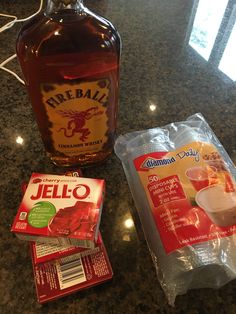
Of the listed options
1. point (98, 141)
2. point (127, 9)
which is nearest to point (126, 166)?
point (98, 141)

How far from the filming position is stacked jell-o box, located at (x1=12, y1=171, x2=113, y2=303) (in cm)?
36

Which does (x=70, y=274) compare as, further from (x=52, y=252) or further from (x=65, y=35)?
(x=65, y=35)

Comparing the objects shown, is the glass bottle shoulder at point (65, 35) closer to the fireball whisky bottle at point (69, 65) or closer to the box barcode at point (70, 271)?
the fireball whisky bottle at point (69, 65)

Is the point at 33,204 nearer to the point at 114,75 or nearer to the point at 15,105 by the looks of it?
the point at 114,75

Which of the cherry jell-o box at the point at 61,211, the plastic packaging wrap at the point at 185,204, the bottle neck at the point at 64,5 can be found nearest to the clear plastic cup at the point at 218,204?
the plastic packaging wrap at the point at 185,204

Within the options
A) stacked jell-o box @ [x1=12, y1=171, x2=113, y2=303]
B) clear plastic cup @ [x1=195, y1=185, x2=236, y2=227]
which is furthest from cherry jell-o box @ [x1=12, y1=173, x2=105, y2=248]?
clear plastic cup @ [x1=195, y1=185, x2=236, y2=227]

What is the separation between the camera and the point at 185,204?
0.41 m

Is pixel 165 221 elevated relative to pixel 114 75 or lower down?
lower down

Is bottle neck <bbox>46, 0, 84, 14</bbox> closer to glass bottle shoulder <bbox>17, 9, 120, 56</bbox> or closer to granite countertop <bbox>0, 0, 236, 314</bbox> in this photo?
glass bottle shoulder <bbox>17, 9, 120, 56</bbox>

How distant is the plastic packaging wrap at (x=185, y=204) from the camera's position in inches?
→ 14.6

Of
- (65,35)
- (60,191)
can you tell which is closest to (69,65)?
(65,35)

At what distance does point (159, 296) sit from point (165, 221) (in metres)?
0.10

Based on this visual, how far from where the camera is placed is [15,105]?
2.06 feet

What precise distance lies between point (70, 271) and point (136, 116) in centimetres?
35
